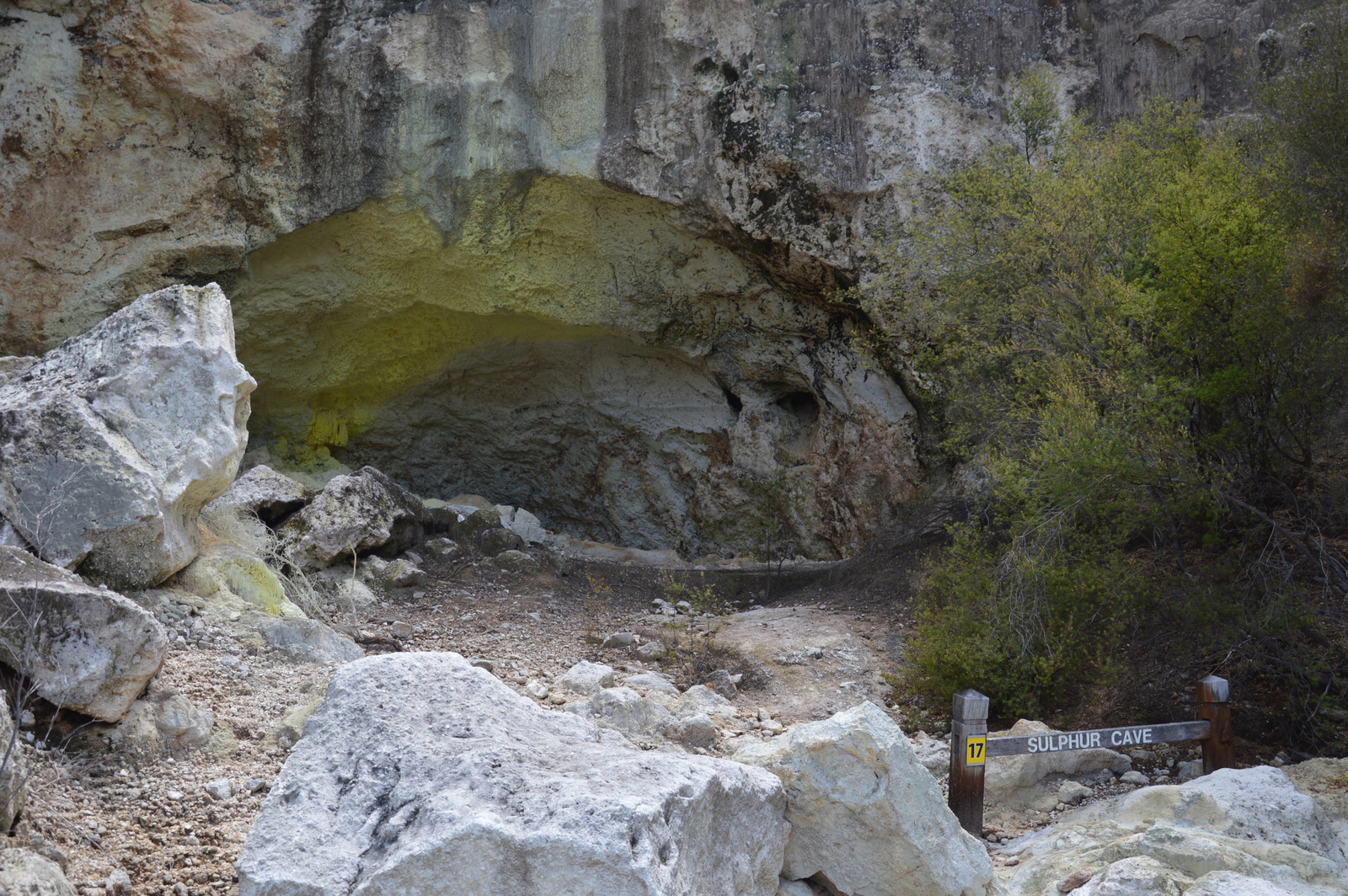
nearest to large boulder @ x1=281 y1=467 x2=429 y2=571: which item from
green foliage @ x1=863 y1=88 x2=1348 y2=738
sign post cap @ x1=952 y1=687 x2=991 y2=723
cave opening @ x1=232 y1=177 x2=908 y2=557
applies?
cave opening @ x1=232 y1=177 x2=908 y2=557

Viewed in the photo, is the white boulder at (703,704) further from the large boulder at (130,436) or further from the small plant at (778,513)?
the small plant at (778,513)

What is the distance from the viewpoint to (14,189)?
9805 mm

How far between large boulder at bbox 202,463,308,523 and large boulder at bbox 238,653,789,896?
18.3ft

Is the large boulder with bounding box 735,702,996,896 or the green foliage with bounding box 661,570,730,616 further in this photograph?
the green foliage with bounding box 661,570,730,616

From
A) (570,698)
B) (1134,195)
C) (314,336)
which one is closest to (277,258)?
(314,336)

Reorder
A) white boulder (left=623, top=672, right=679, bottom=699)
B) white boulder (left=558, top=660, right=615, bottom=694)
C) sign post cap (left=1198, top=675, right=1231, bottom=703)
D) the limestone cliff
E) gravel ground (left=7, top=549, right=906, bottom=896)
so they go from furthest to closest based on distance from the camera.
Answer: the limestone cliff < white boulder (left=623, top=672, right=679, bottom=699) < white boulder (left=558, top=660, right=615, bottom=694) < sign post cap (left=1198, top=675, right=1231, bottom=703) < gravel ground (left=7, top=549, right=906, bottom=896)

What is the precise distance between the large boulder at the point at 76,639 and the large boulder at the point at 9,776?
1.51ft

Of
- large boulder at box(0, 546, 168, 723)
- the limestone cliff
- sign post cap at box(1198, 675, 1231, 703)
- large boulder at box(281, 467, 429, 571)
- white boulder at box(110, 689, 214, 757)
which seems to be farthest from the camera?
the limestone cliff

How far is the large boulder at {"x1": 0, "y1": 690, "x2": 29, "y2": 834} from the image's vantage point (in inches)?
115

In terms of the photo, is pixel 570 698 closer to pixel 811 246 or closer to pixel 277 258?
pixel 811 246

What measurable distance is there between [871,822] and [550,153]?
340 inches

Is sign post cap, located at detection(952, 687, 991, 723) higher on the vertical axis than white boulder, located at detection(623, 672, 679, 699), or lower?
higher

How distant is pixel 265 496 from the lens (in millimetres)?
8484

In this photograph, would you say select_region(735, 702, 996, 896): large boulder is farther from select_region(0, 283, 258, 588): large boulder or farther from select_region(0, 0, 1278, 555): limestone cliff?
select_region(0, 0, 1278, 555): limestone cliff
